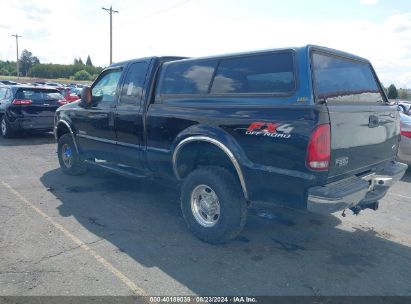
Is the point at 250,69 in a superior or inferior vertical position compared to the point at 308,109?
superior

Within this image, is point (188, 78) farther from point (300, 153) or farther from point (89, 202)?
point (89, 202)

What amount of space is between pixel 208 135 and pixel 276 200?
1037 millimetres

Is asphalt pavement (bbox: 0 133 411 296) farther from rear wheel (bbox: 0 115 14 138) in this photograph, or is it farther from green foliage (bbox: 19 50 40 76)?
green foliage (bbox: 19 50 40 76)

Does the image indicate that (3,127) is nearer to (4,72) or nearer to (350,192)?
(350,192)

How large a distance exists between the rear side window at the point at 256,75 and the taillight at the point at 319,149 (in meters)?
0.52

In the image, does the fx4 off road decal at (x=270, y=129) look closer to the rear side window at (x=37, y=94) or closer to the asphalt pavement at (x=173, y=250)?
the asphalt pavement at (x=173, y=250)

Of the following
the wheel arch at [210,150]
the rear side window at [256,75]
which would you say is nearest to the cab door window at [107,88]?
the wheel arch at [210,150]

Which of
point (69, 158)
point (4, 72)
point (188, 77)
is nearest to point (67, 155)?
point (69, 158)

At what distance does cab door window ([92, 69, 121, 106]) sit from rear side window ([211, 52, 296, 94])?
6.71 ft

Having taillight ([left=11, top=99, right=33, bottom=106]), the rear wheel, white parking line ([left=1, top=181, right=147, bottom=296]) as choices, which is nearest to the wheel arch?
white parking line ([left=1, top=181, right=147, bottom=296])

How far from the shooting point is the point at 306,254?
12.7ft

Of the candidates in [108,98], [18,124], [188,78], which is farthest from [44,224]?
[18,124]

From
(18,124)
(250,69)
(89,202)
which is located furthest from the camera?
(18,124)

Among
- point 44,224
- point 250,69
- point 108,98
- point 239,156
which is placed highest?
point 250,69
